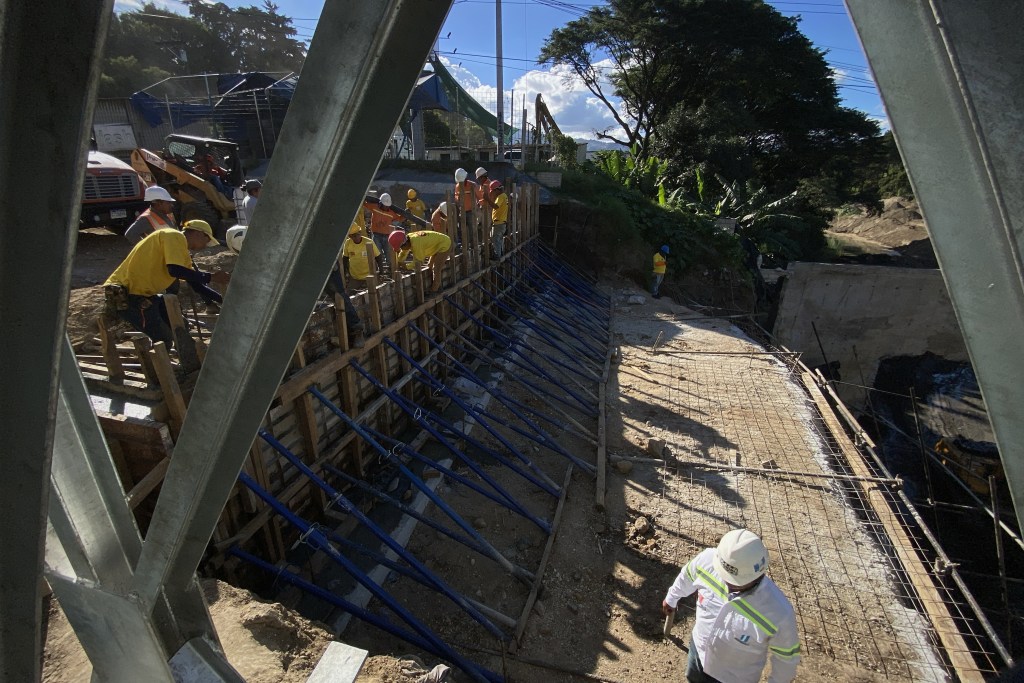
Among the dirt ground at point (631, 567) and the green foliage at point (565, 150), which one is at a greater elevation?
the green foliage at point (565, 150)

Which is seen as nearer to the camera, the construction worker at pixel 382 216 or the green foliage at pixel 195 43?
the construction worker at pixel 382 216

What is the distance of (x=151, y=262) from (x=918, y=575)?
7.42 metres

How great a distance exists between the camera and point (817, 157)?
77.0 feet

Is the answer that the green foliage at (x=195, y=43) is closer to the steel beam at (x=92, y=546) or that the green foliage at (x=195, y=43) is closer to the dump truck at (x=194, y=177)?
the dump truck at (x=194, y=177)

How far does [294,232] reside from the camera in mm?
808

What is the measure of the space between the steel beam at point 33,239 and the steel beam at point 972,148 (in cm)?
101

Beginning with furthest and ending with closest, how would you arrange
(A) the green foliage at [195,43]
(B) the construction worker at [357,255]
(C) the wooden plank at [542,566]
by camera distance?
(A) the green foliage at [195,43]
(B) the construction worker at [357,255]
(C) the wooden plank at [542,566]

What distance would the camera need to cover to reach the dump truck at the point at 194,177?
33.9 feet

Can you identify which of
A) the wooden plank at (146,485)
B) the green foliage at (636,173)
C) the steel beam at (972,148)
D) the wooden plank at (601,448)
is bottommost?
the wooden plank at (601,448)

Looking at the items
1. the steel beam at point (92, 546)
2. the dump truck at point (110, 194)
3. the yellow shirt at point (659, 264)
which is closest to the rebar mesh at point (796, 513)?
the steel beam at point (92, 546)

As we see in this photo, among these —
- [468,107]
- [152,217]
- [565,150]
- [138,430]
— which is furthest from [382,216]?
[468,107]

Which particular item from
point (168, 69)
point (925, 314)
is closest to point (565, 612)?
point (925, 314)

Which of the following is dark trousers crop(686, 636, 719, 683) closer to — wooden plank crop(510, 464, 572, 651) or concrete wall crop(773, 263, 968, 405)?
wooden plank crop(510, 464, 572, 651)

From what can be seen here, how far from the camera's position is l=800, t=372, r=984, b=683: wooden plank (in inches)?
153
